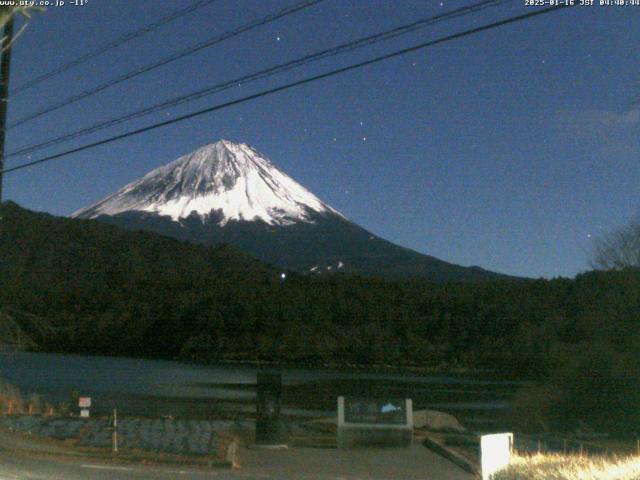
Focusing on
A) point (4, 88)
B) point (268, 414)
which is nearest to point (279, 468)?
point (268, 414)

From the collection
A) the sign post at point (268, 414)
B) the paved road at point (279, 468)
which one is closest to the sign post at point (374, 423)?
the paved road at point (279, 468)

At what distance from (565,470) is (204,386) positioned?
3648 centimetres

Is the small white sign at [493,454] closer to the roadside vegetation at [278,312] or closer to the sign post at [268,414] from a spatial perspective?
the sign post at [268,414]

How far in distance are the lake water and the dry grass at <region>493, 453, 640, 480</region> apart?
20687 millimetres

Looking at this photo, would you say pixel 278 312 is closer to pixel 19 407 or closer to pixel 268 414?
pixel 19 407

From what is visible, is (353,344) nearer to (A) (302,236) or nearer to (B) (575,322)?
(B) (575,322)

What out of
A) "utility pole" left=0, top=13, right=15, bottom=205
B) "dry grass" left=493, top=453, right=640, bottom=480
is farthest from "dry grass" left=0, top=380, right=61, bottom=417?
"dry grass" left=493, top=453, right=640, bottom=480

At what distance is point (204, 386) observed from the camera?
45.3 m

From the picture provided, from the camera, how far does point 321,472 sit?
1577 centimetres

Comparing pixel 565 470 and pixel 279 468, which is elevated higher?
pixel 565 470

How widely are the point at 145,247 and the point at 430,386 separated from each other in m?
42.6

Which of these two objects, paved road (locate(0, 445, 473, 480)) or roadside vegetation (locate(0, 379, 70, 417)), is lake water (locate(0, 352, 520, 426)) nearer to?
roadside vegetation (locate(0, 379, 70, 417))

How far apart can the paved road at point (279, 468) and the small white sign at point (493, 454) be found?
3738mm

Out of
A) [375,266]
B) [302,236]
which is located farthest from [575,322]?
[302,236]
